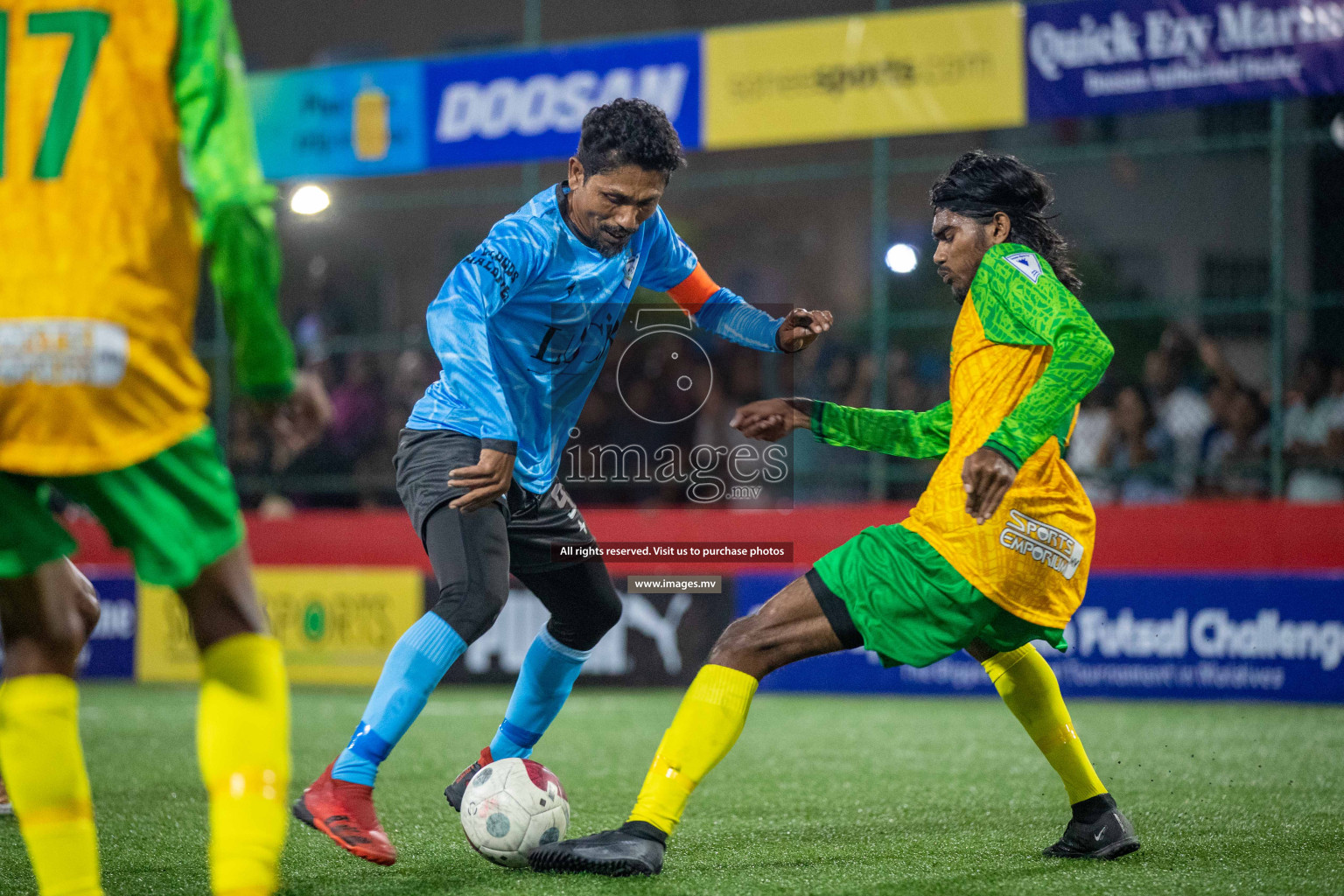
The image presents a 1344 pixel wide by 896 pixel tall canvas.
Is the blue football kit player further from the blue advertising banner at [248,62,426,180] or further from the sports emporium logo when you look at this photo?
the blue advertising banner at [248,62,426,180]

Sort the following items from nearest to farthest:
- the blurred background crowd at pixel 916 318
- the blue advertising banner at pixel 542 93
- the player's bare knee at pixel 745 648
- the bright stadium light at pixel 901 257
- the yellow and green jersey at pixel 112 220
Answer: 1. the yellow and green jersey at pixel 112 220
2. the player's bare knee at pixel 745 648
3. the bright stadium light at pixel 901 257
4. the blurred background crowd at pixel 916 318
5. the blue advertising banner at pixel 542 93

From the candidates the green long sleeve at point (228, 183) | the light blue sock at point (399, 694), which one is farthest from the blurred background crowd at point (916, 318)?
the green long sleeve at point (228, 183)

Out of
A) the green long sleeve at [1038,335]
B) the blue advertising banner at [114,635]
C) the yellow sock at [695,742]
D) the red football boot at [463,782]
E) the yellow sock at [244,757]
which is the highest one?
the green long sleeve at [1038,335]

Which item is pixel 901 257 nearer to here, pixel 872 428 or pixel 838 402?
pixel 872 428

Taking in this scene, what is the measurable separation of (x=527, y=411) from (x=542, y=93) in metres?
7.88

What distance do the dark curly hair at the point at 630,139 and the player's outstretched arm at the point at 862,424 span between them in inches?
30.0

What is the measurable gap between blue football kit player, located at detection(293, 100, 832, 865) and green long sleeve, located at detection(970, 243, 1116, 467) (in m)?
0.77

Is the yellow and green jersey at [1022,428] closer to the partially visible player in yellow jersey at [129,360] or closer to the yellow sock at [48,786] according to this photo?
the partially visible player in yellow jersey at [129,360]

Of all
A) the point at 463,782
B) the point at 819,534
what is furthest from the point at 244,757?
the point at 819,534

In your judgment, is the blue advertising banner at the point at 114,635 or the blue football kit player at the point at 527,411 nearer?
the blue football kit player at the point at 527,411

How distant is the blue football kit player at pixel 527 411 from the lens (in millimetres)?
3828

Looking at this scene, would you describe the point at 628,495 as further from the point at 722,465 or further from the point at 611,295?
the point at 611,295

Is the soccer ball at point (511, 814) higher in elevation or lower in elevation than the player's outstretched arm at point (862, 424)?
lower

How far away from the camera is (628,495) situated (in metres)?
11.8
